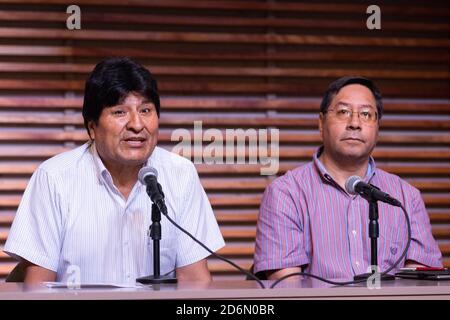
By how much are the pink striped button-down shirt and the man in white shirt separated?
1.51 ft

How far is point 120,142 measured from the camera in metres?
3.68

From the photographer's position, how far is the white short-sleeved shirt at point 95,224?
11.8 ft

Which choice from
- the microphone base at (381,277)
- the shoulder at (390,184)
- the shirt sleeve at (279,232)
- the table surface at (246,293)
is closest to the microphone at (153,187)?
the table surface at (246,293)

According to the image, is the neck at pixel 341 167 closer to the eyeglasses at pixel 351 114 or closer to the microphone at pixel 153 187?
the eyeglasses at pixel 351 114

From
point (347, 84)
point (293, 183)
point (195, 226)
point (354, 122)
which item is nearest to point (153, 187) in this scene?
point (195, 226)

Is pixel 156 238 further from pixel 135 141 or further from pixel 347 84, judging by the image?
pixel 347 84

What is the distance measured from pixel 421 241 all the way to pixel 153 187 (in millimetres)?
1664

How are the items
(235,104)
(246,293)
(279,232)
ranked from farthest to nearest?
(235,104) → (279,232) → (246,293)

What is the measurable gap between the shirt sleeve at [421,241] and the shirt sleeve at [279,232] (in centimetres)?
57

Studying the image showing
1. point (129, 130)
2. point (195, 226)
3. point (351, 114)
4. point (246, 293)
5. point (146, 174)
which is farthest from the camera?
point (351, 114)

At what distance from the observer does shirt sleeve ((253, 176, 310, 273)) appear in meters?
4.07

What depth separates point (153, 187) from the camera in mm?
3238

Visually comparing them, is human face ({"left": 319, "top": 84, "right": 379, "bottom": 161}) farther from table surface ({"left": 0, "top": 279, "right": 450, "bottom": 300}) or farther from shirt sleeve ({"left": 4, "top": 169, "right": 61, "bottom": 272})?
table surface ({"left": 0, "top": 279, "right": 450, "bottom": 300})
